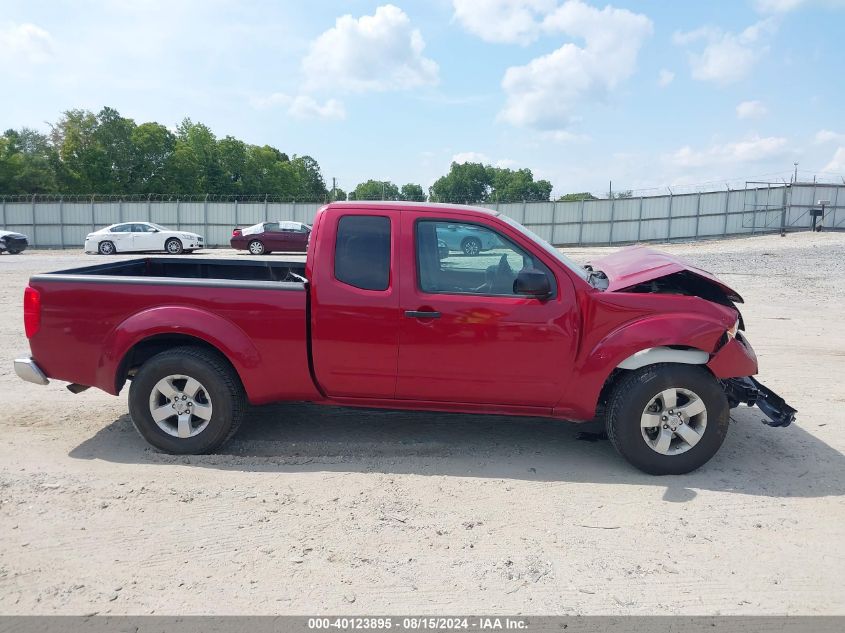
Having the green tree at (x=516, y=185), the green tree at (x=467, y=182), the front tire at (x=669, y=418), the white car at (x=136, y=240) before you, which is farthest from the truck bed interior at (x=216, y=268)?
the green tree at (x=467, y=182)

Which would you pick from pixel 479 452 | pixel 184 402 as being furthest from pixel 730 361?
pixel 184 402

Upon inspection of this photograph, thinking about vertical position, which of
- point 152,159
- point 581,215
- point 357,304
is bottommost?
point 357,304

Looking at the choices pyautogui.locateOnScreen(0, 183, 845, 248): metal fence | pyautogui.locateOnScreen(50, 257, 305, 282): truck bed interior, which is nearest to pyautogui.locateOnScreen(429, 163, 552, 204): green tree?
pyautogui.locateOnScreen(0, 183, 845, 248): metal fence

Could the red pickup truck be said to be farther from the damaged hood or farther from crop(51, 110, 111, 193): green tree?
crop(51, 110, 111, 193): green tree

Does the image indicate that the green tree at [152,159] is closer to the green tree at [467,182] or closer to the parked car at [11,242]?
the parked car at [11,242]

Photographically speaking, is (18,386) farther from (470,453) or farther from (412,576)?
(412,576)

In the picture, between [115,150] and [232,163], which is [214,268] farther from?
[232,163]

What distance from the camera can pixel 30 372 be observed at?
4793mm

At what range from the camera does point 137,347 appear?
4.82 m

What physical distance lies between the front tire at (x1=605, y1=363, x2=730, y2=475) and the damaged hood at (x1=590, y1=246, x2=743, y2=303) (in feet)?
2.12

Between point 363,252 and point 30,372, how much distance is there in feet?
8.97

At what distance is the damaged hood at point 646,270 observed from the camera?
4.55m

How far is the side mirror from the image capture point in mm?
4312

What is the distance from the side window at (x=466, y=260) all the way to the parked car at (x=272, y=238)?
21.9 meters
